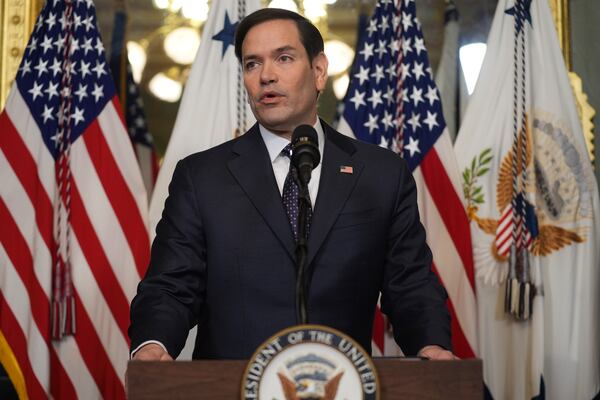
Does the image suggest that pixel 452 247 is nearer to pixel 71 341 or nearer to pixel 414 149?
pixel 414 149

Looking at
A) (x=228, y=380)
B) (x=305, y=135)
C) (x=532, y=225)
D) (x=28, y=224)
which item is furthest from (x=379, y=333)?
(x=228, y=380)

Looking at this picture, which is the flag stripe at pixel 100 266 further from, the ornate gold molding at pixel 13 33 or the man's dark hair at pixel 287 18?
the man's dark hair at pixel 287 18

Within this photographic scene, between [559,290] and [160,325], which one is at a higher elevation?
[160,325]

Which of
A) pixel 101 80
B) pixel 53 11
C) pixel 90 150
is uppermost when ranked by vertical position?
pixel 53 11

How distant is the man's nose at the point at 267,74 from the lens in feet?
8.97

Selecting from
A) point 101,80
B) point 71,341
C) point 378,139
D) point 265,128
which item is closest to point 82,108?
point 101,80

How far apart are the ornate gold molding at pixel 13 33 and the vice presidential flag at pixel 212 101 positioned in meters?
1.10

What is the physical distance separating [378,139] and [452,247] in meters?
0.66

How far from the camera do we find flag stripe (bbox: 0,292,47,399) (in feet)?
13.5

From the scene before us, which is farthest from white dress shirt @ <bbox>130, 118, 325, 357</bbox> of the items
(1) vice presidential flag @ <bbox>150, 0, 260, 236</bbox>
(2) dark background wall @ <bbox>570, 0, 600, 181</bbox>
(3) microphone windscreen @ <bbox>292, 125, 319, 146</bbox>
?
(2) dark background wall @ <bbox>570, 0, 600, 181</bbox>

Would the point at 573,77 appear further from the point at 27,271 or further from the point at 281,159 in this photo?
the point at 27,271

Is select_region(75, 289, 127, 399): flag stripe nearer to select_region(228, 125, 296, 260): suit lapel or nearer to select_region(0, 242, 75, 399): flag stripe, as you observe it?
select_region(0, 242, 75, 399): flag stripe

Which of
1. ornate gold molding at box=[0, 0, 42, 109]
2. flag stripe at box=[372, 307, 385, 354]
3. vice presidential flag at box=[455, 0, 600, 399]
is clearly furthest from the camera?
ornate gold molding at box=[0, 0, 42, 109]

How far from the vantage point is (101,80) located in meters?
4.57
